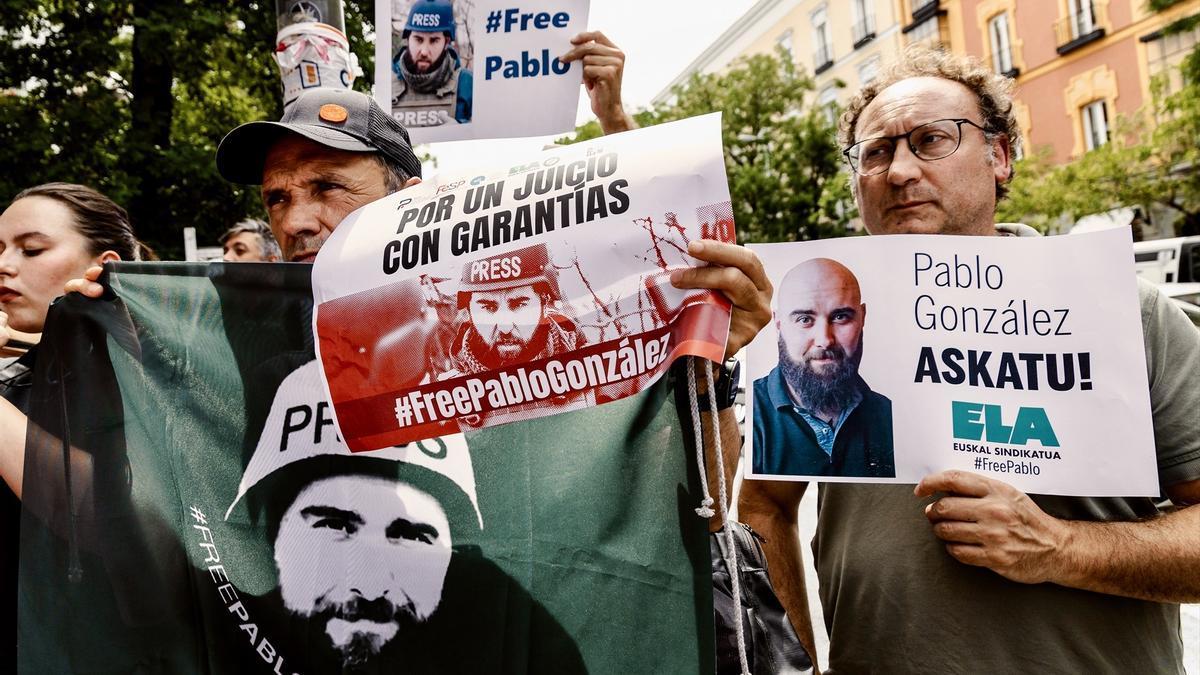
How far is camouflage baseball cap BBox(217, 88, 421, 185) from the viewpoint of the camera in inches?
75.2

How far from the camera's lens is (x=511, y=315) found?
1377 mm

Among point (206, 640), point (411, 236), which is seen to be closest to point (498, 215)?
point (411, 236)

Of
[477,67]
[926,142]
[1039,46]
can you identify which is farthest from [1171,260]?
[926,142]

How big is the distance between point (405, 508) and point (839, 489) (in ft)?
3.03

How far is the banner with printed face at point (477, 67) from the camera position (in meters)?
2.64

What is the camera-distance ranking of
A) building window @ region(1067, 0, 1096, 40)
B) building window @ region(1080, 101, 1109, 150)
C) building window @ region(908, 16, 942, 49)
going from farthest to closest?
1. building window @ region(908, 16, 942, 49)
2. building window @ region(1080, 101, 1109, 150)
3. building window @ region(1067, 0, 1096, 40)

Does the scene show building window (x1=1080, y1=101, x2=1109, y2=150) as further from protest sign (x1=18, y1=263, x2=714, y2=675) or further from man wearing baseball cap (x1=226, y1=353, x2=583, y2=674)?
man wearing baseball cap (x1=226, y1=353, x2=583, y2=674)

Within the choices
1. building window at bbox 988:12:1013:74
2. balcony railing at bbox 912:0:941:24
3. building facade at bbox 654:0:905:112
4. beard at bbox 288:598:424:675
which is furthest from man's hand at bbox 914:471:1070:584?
balcony railing at bbox 912:0:941:24

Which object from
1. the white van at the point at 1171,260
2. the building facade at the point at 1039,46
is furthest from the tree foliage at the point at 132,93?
the white van at the point at 1171,260

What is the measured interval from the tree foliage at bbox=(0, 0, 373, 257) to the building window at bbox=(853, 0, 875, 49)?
82.5 feet

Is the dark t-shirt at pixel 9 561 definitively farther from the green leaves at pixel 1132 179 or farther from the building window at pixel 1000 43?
the building window at pixel 1000 43

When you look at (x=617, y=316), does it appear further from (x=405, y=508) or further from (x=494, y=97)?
(x=494, y=97)

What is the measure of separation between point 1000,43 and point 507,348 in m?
29.9

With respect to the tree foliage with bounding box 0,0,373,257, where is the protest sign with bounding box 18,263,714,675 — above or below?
below
